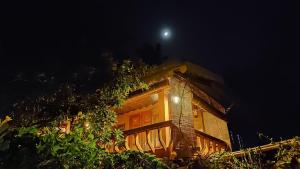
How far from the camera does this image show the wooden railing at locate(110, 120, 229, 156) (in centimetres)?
902

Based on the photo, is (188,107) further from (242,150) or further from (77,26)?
(77,26)

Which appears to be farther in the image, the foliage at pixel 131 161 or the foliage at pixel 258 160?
the foliage at pixel 258 160

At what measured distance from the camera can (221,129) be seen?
13109 millimetres

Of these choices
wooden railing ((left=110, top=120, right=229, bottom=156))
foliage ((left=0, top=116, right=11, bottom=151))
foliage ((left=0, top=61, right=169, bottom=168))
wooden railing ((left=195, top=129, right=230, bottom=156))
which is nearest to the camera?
foliage ((left=0, top=116, right=11, bottom=151))

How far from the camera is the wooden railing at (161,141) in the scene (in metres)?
9.02

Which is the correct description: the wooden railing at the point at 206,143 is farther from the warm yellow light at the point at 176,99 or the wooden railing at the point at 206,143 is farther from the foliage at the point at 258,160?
the foliage at the point at 258,160

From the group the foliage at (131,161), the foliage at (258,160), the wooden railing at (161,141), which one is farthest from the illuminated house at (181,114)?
the foliage at (131,161)

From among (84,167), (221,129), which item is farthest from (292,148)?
(221,129)

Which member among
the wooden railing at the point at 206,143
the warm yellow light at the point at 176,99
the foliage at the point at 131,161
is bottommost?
the foliage at the point at 131,161

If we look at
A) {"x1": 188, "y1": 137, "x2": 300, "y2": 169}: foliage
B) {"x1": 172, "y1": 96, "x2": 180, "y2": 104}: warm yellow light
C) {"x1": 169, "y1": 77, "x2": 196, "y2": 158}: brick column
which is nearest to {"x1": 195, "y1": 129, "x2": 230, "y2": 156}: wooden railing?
{"x1": 169, "y1": 77, "x2": 196, "y2": 158}: brick column

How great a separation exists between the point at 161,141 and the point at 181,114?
1.67m

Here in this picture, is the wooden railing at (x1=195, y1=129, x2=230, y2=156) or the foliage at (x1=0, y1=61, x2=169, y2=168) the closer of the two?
the foliage at (x1=0, y1=61, x2=169, y2=168)

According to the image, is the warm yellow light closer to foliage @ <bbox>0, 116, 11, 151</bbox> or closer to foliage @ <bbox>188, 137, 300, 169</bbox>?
foliage @ <bbox>188, 137, 300, 169</bbox>

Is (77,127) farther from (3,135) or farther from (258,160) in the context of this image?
(258,160)
